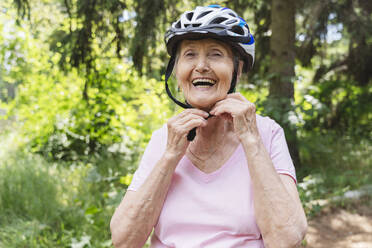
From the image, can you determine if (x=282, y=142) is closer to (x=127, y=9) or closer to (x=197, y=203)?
(x=197, y=203)

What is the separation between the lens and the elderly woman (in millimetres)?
1569

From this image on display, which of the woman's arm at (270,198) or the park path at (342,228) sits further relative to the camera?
the park path at (342,228)

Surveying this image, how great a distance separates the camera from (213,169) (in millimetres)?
1776

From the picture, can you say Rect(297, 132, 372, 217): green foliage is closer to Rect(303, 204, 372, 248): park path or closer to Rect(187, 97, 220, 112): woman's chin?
Rect(303, 204, 372, 248): park path

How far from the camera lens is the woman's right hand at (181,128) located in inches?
67.4

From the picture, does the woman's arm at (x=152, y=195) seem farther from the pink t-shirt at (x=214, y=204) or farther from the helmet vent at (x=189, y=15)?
the helmet vent at (x=189, y=15)

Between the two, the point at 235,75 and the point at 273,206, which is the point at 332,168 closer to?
the point at 235,75

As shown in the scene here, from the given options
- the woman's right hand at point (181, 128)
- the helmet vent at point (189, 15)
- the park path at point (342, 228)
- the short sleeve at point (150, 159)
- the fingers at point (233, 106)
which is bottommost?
the park path at point (342, 228)

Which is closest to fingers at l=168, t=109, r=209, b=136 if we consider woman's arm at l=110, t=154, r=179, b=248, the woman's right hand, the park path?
Result: the woman's right hand

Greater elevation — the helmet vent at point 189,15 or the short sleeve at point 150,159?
the helmet vent at point 189,15

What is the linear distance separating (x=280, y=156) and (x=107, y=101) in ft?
13.4

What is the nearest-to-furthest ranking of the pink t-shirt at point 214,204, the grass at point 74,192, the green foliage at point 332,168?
1. the pink t-shirt at point 214,204
2. the grass at point 74,192
3. the green foliage at point 332,168

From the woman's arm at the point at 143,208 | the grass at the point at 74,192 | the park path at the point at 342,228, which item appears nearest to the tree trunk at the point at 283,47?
the grass at the point at 74,192

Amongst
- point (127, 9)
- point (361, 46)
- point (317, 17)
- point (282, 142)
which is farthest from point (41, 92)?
point (361, 46)
